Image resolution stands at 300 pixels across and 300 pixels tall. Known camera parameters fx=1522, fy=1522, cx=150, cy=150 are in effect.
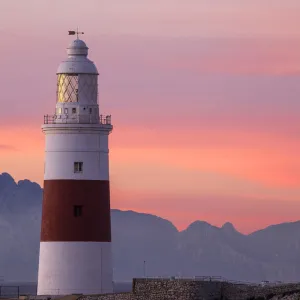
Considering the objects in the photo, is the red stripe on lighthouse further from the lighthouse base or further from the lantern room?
the lantern room

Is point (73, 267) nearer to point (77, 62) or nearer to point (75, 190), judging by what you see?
point (75, 190)

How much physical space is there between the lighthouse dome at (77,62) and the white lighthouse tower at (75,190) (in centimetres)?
4

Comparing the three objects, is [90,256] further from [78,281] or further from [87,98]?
[87,98]

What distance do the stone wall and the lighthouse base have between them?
1758mm

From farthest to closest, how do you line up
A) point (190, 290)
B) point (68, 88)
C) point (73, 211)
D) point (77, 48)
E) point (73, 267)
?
point (77, 48), point (68, 88), point (73, 211), point (73, 267), point (190, 290)

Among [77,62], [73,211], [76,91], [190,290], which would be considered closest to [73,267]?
[73,211]

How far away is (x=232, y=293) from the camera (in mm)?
61625

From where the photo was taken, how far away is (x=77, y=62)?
64.9 metres

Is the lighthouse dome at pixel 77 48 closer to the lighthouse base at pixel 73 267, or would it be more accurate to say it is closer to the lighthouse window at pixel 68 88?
the lighthouse window at pixel 68 88

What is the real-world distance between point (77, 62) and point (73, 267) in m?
8.71

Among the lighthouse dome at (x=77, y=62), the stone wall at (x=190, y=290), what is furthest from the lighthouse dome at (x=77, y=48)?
the stone wall at (x=190, y=290)

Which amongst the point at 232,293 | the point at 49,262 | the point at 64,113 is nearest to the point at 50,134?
the point at 64,113

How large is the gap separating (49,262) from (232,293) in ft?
27.1

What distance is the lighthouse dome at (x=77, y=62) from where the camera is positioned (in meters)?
64.8
